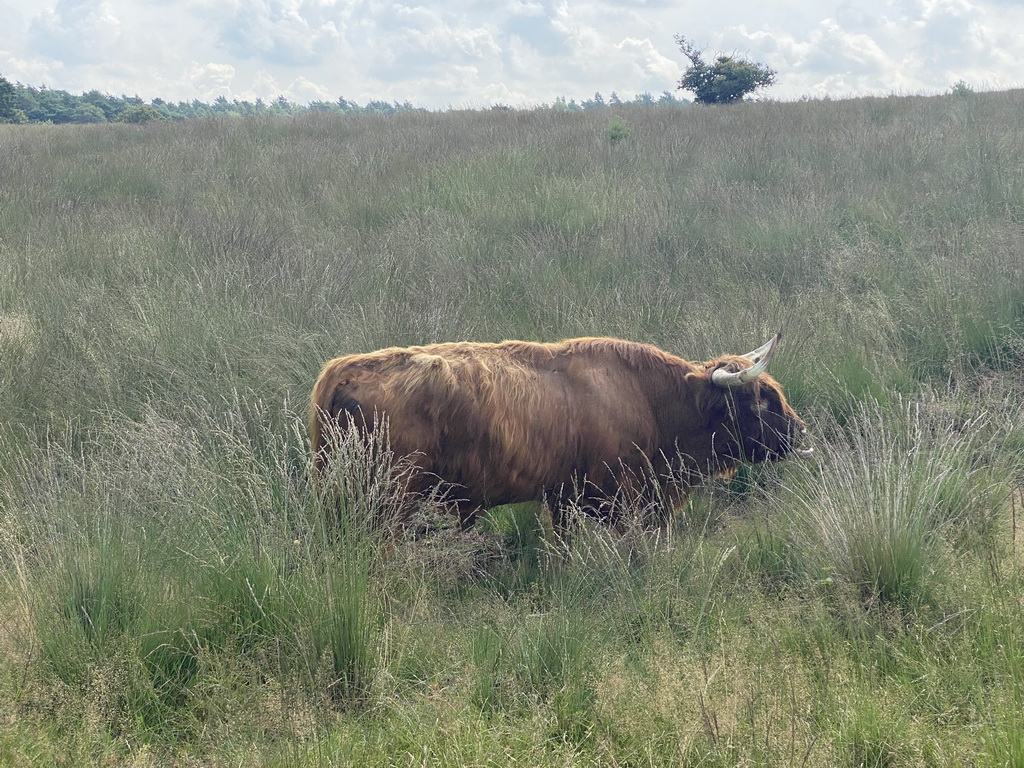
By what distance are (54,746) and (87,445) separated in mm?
2854

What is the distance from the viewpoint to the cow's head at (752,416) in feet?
14.9

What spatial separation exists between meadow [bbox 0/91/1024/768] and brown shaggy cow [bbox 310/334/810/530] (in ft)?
0.99

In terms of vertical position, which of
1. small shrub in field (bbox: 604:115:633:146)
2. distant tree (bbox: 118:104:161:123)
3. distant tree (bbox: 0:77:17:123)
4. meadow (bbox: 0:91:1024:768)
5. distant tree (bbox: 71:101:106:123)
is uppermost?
distant tree (bbox: 71:101:106:123)

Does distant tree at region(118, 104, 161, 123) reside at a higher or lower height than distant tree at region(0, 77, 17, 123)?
lower

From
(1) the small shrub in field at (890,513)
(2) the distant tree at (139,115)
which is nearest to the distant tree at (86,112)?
(2) the distant tree at (139,115)

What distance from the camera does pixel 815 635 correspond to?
297 centimetres

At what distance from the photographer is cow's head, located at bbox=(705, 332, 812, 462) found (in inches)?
179

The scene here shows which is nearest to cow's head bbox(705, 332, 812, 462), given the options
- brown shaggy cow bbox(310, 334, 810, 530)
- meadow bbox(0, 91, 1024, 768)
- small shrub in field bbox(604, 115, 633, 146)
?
brown shaggy cow bbox(310, 334, 810, 530)

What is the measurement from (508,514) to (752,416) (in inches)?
60.7

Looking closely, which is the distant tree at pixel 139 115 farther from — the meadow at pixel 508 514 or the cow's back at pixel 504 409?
the cow's back at pixel 504 409

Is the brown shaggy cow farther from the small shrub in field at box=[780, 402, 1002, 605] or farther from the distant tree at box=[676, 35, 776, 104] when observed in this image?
the distant tree at box=[676, 35, 776, 104]

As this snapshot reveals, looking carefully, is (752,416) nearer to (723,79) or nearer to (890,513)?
(890,513)

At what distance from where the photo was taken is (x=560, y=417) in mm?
4180

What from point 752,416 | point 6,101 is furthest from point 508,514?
point 6,101
